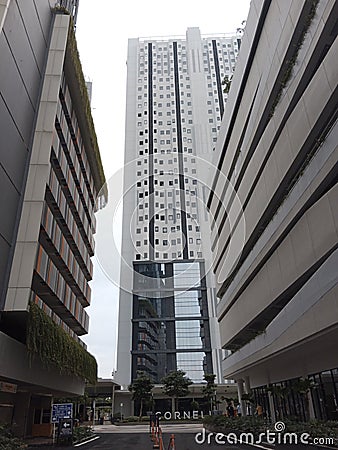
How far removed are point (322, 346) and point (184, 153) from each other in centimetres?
6485

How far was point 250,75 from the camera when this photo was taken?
2581 centimetres

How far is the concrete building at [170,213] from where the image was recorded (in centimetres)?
6638

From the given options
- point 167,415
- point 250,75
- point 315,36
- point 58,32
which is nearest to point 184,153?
point 167,415

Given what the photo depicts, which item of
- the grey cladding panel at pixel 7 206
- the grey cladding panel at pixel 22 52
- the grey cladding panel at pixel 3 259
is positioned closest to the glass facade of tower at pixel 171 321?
the grey cladding panel at pixel 22 52

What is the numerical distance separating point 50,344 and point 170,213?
172ft

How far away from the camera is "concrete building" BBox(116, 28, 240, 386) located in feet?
218

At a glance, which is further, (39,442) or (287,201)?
(39,442)

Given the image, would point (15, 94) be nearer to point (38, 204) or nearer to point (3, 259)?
point (38, 204)

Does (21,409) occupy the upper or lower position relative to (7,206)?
lower

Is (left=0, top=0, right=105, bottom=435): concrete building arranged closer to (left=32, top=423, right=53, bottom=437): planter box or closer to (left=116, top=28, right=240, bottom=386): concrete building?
(left=32, top=423, right=53, bottom=437): planter box

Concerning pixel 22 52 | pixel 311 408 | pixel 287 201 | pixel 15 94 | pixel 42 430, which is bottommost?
pixel 42 430

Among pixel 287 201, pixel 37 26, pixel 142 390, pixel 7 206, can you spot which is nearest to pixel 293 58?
pixel 287 201

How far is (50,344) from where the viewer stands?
16719mm

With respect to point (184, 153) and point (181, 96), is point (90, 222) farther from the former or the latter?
point (181, 96)
